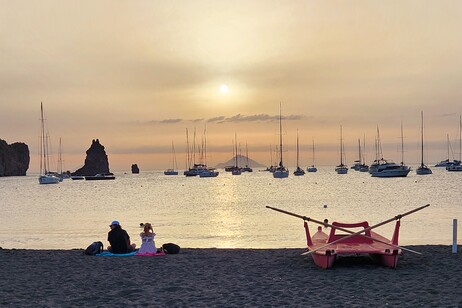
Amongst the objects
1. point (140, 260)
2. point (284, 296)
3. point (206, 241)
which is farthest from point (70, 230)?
point (284, 296)

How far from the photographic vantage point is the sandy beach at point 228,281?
42.1 ft

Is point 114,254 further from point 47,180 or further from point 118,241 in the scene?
point 47,180

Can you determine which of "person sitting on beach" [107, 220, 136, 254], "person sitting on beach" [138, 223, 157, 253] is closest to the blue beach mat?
"person sitting on beach" [107, 220, 136, 254]

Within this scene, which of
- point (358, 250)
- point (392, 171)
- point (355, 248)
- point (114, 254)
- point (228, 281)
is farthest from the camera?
point (392, 171)

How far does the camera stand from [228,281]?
15234mm

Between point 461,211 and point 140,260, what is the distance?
45.6 m

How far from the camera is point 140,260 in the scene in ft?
62.3

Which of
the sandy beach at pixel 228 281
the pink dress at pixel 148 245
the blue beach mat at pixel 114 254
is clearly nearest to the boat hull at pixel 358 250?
the sandy beach at pixel 228 281

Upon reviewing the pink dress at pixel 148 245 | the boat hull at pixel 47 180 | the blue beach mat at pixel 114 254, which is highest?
the pink dress at pixel 148 245

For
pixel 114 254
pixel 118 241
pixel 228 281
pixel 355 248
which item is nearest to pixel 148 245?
pixel 118 241

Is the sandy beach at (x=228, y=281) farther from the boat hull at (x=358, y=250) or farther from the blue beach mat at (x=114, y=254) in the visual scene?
the blue beach mat at (x=114, y=254)

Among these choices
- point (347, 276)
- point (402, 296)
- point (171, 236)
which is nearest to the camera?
point (402, 296)

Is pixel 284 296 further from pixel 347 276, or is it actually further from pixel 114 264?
pixel 114 264

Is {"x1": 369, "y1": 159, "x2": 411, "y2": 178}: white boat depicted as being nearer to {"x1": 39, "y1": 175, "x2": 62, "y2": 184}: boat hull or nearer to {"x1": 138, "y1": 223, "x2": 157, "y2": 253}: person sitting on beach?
{"x1": 39, "y1": 175, "x2": 62, "y2": 184}: boat hull
